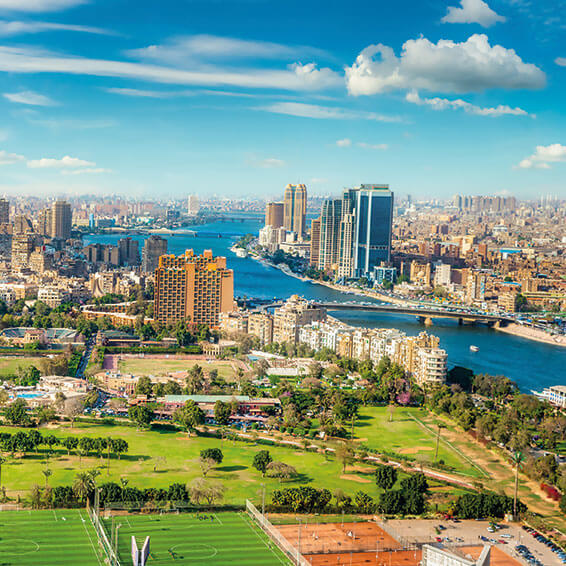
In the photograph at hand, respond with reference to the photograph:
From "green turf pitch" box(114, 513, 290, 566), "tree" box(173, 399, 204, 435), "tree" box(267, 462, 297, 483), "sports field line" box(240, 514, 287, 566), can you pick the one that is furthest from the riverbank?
"green turf pitch" box(114, 513, 290, 566)

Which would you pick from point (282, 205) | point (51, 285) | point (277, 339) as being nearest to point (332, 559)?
point (277, 339)

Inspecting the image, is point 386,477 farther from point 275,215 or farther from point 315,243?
point 275,215

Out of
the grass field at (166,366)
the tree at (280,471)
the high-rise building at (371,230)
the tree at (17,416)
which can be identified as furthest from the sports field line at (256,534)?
the high-rise building at (371,230)

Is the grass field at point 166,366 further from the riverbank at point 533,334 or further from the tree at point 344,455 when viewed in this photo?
the riverbank at point 533,334

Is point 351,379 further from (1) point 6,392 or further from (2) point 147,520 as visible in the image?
(2) point 147,520

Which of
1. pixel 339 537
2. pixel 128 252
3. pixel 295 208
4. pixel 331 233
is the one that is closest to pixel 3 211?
pixel 128 252

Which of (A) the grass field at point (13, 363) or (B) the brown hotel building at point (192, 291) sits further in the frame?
(B) the brown hotel building at point (192, 291)
